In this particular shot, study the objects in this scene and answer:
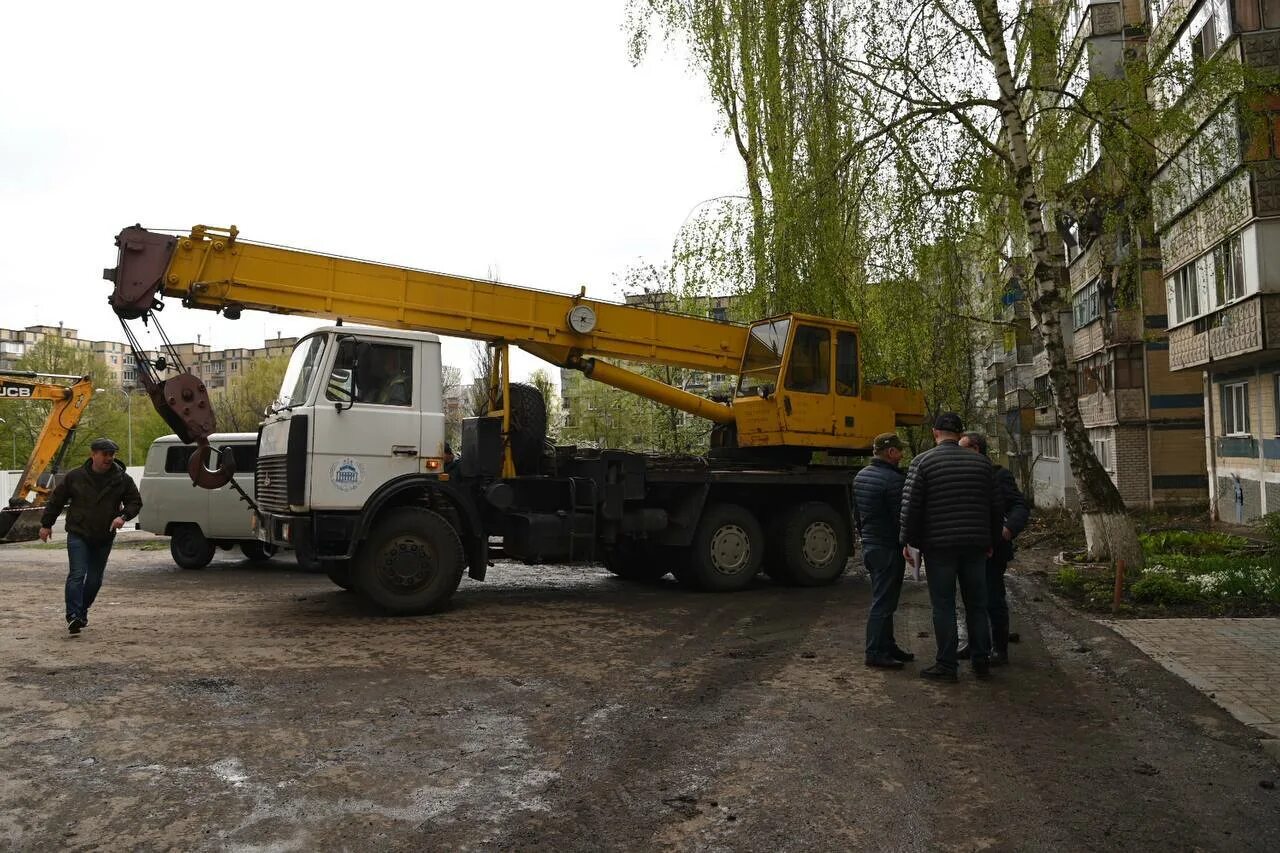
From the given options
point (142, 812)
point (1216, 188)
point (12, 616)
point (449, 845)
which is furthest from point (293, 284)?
point (1216, 188)

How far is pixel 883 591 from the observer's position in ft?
25.3

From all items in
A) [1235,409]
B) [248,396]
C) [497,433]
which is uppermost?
[248,396]

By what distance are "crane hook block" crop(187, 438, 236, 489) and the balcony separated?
56.3 ft

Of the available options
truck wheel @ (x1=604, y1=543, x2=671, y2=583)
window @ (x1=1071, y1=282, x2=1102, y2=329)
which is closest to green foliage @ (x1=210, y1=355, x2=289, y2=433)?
window @ (x1=1071, y1=282, x2=1102, y2=329)

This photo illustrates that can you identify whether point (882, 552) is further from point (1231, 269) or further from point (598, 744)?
point (1231, 269)

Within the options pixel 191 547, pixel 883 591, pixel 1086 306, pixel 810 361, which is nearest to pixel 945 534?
pixel 883 591

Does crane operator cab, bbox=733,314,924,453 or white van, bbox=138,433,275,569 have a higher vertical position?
crane operator cab, bbox=733,314,924,453

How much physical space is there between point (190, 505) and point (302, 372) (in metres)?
6.76

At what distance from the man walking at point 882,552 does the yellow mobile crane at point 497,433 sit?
4472 millimetres

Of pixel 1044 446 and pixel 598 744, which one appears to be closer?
pixel 598 744

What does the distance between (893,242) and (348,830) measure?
A: 11.7 m

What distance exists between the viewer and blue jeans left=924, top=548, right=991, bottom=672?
7246mm

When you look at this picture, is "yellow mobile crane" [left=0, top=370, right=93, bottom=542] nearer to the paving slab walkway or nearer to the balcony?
the paving slab walkway

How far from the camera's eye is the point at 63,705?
21.5 feet
